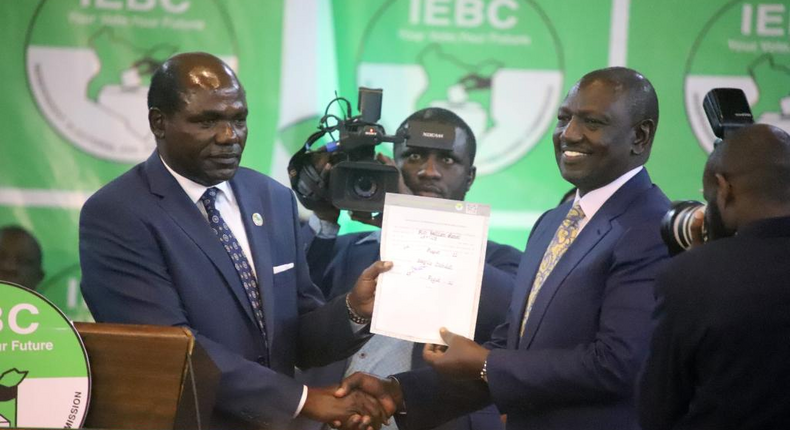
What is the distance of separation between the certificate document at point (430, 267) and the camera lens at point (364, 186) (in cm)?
53

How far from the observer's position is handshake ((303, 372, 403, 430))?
11.1ft

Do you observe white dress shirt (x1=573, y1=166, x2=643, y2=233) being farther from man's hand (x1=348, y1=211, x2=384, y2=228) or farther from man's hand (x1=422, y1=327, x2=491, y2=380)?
man's hand (x1=348, y1=211, x2=384, y2=228)

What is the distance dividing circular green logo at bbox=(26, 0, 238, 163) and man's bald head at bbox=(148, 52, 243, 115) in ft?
5.17

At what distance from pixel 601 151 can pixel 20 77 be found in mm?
2742

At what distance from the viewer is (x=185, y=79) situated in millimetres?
3207

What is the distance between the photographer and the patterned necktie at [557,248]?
125 inches

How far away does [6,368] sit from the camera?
8.20 ft

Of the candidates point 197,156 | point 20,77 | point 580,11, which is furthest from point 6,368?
point 580,11

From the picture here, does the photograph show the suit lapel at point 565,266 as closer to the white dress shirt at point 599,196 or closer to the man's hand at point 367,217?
the white dress shirt at point 599,196

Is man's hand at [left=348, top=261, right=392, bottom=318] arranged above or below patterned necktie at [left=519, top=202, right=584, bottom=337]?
below

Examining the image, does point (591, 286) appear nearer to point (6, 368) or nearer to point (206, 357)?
point (206, 357)

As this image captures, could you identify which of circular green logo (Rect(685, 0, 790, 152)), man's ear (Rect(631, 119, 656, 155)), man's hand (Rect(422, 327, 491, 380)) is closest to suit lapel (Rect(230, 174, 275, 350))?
man's hand (Rect(422, 327, 491, 380))

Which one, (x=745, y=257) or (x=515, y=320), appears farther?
(x=515, y=320)

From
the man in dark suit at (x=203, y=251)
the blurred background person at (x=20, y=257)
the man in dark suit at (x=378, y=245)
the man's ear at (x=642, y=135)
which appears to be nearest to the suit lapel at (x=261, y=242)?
the man in dark suit at (x=203, y=251)
